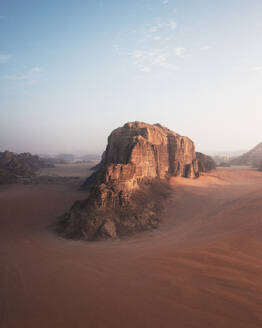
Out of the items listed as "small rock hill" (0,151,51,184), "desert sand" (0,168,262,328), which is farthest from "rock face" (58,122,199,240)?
"small rock hill" (0,151,51,184)

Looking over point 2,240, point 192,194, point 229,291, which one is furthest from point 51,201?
point 229,291

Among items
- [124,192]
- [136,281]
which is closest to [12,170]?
[124,192]

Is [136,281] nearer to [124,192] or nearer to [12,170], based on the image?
[124,192]

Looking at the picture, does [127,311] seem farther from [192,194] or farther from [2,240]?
[192,194]

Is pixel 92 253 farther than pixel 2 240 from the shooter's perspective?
No

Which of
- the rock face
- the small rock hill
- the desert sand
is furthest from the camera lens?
the small rock hill

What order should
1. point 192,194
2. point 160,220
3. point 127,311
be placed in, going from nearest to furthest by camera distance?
point 127,311
point 160,220
point 192,194

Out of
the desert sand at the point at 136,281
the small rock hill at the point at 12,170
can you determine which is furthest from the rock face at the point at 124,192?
the small rock hill at the point at 12,170

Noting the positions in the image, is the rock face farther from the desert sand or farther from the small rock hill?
the small rock hill
